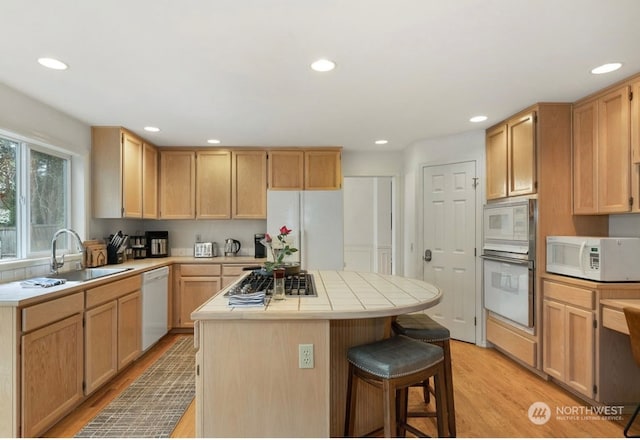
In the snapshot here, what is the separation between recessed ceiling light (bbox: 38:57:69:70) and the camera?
2.01 meters

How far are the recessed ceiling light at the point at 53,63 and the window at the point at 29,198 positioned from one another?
0.91 m

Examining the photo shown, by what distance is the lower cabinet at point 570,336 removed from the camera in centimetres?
236

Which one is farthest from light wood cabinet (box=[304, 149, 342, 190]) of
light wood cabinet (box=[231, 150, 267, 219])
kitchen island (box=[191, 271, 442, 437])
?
kitchen island (box=[191, 271, 442, 437])

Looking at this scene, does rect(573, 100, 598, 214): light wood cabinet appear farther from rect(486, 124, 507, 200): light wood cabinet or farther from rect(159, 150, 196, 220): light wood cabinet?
rect(159, 150, 196, 220): light wood cabinet

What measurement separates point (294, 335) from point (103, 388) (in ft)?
6.72

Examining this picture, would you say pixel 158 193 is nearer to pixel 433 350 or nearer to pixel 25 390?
pixel 25 390

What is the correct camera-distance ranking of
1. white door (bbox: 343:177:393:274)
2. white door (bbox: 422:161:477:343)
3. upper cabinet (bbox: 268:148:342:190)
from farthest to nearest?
white door (bbox: 343:177:393:274), upper cabinet (bbox: 268:148:342:190), white door (bbox: 422:161:477:343)

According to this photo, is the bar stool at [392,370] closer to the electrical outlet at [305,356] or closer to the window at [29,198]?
the electrical outlet at [305,356]

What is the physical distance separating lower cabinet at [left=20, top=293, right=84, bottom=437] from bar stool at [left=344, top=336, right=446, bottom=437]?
1.77 meters

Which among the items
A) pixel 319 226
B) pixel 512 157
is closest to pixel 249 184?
pixel 319 226

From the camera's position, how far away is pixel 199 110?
115 inches

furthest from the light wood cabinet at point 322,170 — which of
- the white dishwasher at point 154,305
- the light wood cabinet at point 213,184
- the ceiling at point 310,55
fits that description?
the white dishwasher at point 154,305

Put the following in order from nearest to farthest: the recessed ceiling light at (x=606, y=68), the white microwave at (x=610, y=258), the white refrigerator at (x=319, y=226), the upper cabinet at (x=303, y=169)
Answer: the recessed ceiling light at (x=606, y=68), the white microwave at (x=610, y=258), the white refrigerator at (x=319, y=226), the upper cabinet at (x=303, y=169)

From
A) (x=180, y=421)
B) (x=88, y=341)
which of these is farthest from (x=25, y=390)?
(x=180, y=421)
